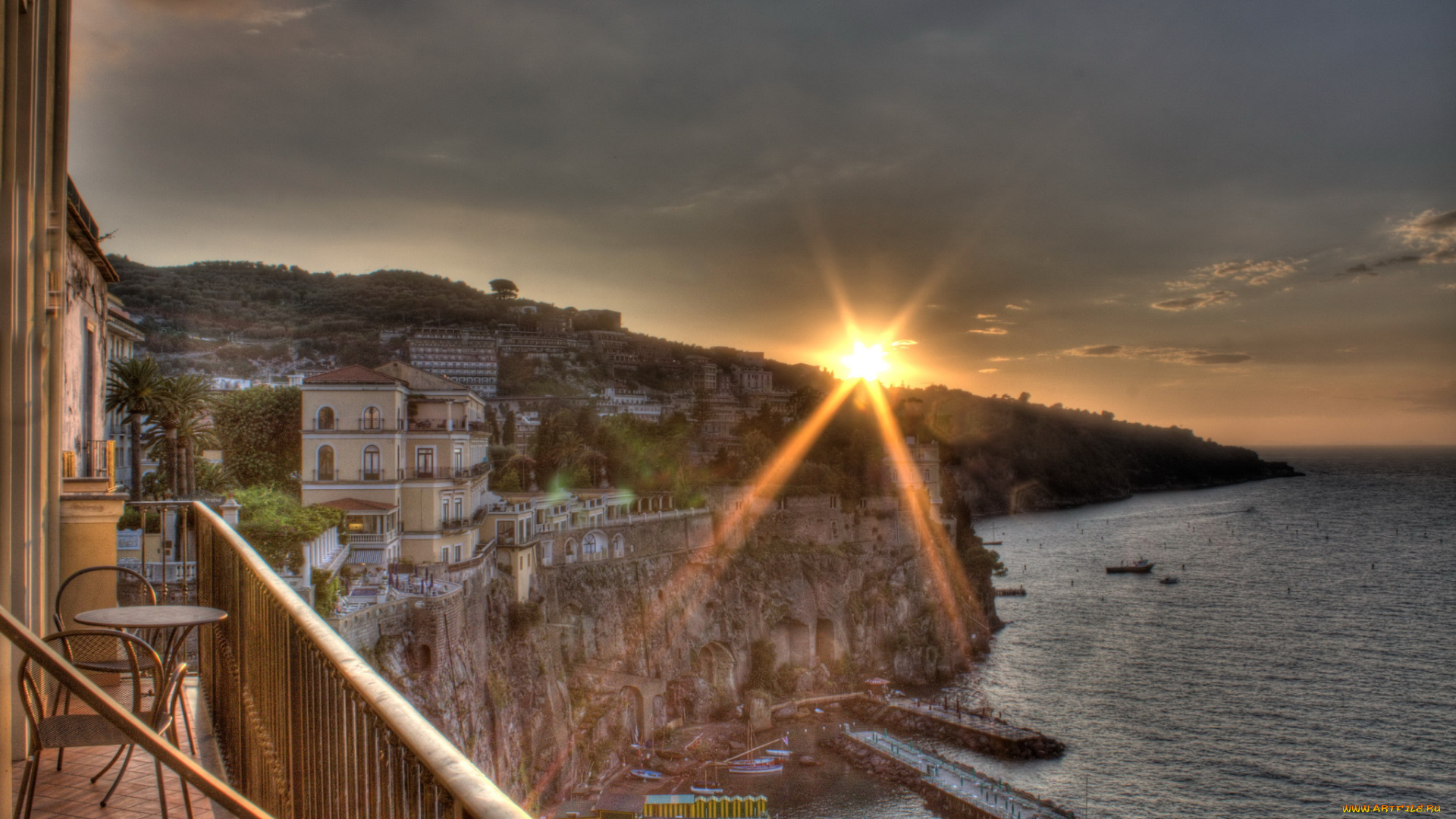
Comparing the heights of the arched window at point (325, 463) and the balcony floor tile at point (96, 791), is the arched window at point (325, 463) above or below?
above

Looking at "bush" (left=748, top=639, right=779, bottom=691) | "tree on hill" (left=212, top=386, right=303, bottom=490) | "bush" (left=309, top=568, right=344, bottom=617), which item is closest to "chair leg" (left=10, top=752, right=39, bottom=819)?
"bush" (left=309, top=568, right=344, bottom=617)

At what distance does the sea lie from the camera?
3058 centimetres

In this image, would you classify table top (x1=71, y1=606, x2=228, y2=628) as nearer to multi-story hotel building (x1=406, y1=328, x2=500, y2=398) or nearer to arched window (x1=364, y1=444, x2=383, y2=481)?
arched window (x1=364, y1=444, x2=383, y2=481)

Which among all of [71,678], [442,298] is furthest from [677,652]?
[442,298]

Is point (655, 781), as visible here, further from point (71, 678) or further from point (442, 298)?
point (442, 298)

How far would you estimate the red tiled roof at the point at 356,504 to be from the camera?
24.5 meters

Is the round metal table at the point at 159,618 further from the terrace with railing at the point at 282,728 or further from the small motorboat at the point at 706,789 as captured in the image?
the small motorboat at the point at 706,789

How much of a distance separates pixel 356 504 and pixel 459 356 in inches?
2216

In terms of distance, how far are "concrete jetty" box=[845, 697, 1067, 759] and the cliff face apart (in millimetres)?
3610

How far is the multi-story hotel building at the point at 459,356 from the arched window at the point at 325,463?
48.3 m

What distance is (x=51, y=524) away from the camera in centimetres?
499

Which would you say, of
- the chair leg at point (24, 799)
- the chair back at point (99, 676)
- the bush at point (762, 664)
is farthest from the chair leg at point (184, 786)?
the bush at point (762, 664)

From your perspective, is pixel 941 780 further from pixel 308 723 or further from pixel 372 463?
pixel 308 723

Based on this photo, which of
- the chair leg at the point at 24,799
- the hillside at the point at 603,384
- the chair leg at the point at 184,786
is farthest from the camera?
the hillside at the point at 603,384
